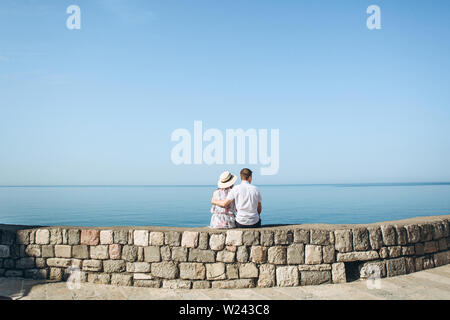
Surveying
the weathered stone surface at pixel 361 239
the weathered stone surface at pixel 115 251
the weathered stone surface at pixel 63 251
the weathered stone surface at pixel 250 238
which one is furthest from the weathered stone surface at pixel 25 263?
→ the weathered stone surface at pixel 361 239

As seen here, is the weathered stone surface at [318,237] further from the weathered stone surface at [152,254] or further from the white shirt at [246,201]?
the weathered stone surface at [152,254]

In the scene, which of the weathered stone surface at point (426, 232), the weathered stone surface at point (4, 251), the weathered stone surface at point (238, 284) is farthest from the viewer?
the weathered stone surface at point (426, 232)

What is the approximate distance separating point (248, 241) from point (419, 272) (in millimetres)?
2773

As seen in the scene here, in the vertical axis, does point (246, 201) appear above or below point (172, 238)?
above

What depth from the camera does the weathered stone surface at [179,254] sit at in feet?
15.4

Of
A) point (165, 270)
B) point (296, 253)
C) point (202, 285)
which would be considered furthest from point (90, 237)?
point (296, 253)

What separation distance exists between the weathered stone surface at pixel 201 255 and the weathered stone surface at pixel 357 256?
5.87 ft

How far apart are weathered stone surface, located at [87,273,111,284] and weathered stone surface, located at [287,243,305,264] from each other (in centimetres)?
260

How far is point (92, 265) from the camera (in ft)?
16.0

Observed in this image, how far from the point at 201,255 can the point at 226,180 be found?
3.72 feet

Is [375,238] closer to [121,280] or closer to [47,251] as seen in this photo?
[121,280]
